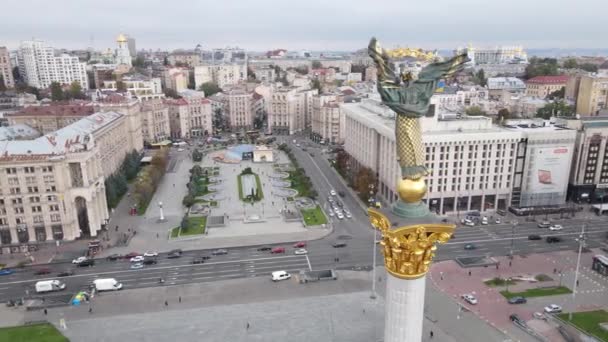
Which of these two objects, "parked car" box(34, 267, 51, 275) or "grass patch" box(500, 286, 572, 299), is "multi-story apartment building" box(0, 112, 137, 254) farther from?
"grass patch" box(500, 286, 572, 299)

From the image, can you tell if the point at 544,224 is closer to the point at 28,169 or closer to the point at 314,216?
the point at 314,216

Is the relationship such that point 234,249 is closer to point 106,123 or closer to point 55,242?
point 55,242

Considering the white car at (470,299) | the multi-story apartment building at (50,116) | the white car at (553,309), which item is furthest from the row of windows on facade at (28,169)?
the white car at (553,309)

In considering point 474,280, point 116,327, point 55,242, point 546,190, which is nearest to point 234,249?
point 116,327

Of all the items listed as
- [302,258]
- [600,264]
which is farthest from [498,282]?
[302,258]

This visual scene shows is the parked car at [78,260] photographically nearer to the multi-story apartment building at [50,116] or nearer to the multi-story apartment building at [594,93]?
the multi-story apartment building at [50,116]

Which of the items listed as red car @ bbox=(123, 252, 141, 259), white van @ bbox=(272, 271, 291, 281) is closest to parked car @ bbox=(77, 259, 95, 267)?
red car @ bbox=(123, 252, 141, 259)

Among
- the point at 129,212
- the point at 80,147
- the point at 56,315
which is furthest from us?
the point at 129,212
